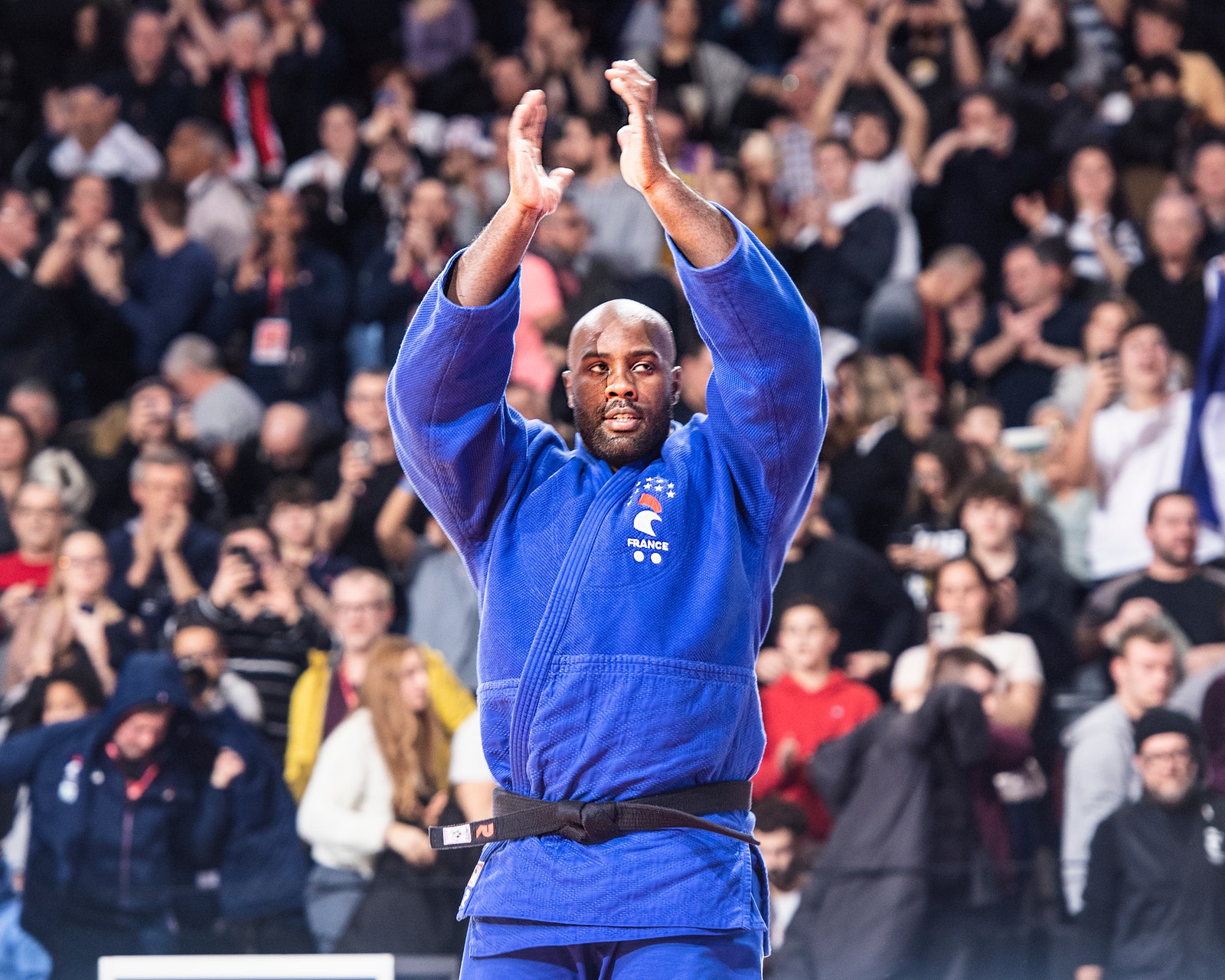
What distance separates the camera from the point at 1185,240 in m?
7.90

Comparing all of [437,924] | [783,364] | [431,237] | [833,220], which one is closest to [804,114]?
[833,220]

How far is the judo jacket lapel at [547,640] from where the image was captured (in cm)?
289

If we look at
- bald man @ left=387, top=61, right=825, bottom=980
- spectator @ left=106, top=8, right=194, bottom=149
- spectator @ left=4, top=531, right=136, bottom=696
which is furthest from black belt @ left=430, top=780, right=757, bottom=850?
spectator @ left=106, top=8, right=194, bottom=149

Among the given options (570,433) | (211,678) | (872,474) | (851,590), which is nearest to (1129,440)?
(872,474)

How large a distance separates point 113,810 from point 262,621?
42.5 inches

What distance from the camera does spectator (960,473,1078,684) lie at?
250 inches

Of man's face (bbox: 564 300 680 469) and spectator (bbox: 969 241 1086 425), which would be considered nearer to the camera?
man's face (bbox: 564 300 680 469)

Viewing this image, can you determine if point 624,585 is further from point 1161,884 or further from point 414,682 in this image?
point 414,682

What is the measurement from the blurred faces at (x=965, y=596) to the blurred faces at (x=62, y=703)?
2980 millimetres

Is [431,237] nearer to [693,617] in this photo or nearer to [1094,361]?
[1094,361]

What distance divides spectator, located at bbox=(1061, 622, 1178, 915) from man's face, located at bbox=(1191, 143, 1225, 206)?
333 cm

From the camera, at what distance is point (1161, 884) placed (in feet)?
16.9

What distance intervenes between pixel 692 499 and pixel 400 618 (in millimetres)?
4093

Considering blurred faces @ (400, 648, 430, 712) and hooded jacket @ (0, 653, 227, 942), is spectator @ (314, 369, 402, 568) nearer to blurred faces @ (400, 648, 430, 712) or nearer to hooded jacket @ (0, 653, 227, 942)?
blurred faces @ (400, 648, 430, 712)
